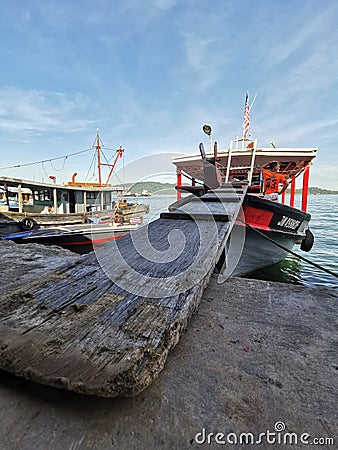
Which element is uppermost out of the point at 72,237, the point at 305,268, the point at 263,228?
the point at 263,228

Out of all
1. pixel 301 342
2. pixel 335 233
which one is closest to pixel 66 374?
pixel 301 342

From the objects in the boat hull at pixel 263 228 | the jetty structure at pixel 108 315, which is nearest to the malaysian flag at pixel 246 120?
the boat hull at pixel 263 228

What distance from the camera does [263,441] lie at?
0.56m

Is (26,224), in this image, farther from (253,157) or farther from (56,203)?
(253,157)

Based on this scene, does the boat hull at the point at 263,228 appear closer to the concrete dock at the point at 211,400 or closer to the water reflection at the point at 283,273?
the water reflection at the point at 283,273

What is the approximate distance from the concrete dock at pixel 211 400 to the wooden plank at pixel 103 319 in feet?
0.23

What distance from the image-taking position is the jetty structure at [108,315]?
586 mm

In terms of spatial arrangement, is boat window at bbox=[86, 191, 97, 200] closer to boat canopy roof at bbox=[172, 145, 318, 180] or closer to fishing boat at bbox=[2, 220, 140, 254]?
fishing boat at bbox=[2, 220, 140, 254]

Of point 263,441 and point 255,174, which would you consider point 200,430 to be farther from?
point 255,174

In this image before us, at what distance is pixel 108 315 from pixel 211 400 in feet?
1.26

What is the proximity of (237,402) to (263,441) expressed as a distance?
0.09m

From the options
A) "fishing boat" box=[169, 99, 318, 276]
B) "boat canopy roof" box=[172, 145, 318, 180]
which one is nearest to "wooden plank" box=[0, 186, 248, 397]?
"fishing boat" box=[169, 99, 318, 276]

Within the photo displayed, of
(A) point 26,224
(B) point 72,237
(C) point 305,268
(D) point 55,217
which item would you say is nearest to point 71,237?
(B) point 72,237

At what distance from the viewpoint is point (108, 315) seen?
2.55 ft
